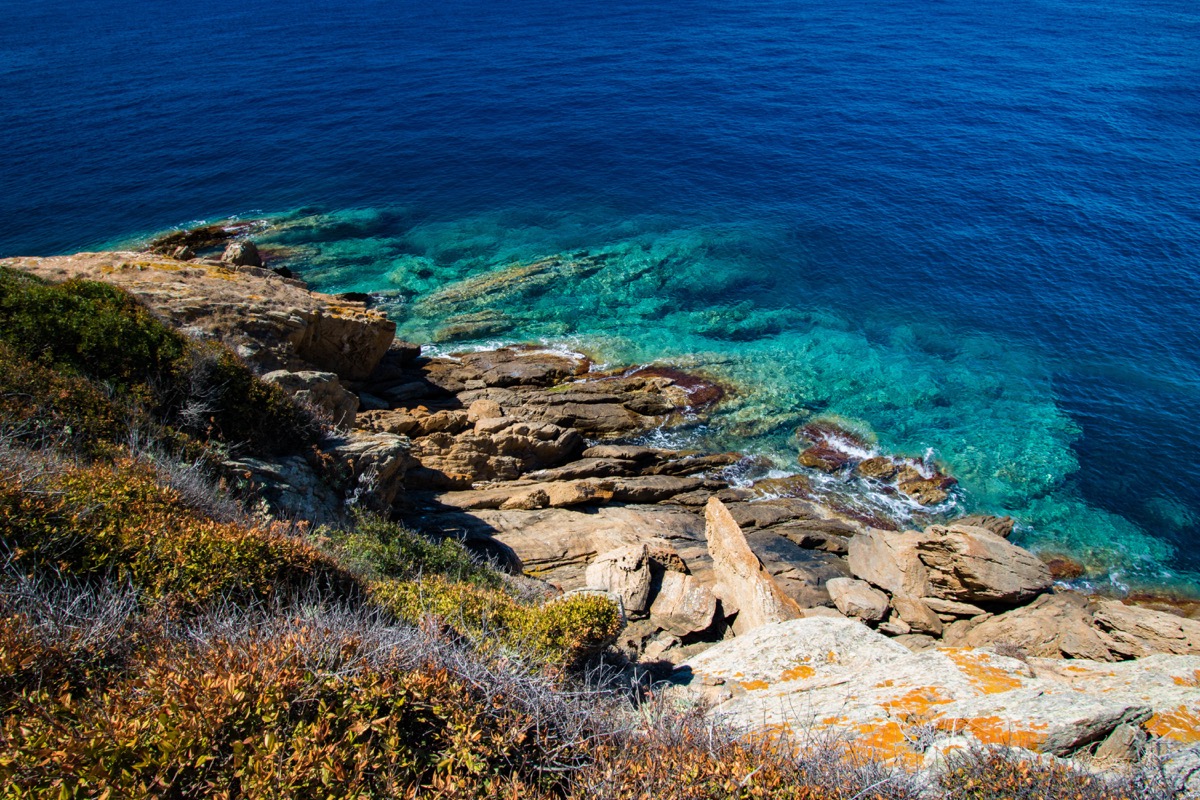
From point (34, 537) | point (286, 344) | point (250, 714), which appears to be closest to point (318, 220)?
point (286, 344)

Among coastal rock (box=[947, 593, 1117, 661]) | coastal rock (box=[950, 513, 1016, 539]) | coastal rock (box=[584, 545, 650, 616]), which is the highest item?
coastal rock (box=[584, 545, 650, 616])

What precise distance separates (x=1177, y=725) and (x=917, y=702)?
10.8 ft

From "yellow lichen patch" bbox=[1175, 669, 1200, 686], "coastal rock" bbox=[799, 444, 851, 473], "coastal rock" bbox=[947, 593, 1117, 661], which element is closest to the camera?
"yellow lichen patch" bbox=[1175, 669, 1200, 686]

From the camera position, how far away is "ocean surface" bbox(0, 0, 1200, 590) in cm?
3038

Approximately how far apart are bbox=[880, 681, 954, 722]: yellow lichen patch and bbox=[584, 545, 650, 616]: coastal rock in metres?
6.95

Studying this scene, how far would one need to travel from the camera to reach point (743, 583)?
16.7 m

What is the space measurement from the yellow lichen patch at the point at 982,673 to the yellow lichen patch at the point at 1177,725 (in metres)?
1.81

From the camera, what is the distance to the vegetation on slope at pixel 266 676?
5473 mm

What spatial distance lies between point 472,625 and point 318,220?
43.1 meters

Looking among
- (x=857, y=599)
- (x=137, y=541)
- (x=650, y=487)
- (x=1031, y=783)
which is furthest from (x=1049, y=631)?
(x=137, y=541)

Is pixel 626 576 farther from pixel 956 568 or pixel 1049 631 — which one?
pixel 1049 631

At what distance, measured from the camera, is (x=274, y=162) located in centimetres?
5306

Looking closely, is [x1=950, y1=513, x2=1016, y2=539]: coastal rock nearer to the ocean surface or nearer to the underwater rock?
the ocean surface

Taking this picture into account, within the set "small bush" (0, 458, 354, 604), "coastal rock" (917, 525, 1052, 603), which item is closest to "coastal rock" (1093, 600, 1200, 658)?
"coastal rock" (917, 525, 1052, 603)
